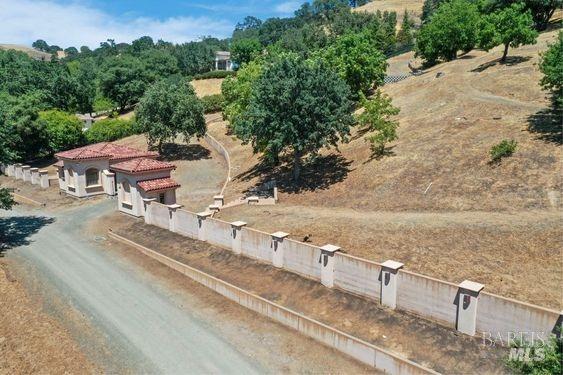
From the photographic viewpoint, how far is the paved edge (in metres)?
12.5

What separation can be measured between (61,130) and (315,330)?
49311 millimetres

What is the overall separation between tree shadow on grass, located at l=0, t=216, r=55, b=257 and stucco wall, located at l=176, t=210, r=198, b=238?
9447 mm

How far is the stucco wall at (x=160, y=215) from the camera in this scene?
86.1 ft

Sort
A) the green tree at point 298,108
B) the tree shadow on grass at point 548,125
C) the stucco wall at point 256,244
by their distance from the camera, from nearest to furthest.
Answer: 1. the stucco wall at point 256,244
2. the tree shadow on grass at point 548,125
3. the green tree at point 298,108

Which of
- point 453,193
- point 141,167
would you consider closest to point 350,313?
point 453,193

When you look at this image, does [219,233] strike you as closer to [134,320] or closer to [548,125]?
[134,320]

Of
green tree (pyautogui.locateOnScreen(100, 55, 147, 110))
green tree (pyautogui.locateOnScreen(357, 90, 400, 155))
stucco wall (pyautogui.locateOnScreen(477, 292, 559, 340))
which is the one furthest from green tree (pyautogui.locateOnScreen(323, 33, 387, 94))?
green tree (pyautogui.locateOnScreen(100, 55, 147, 110))

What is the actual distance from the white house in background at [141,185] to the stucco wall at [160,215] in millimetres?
1806

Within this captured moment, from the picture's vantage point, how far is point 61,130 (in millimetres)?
52469

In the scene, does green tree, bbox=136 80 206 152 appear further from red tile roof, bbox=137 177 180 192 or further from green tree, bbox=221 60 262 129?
red tile roof, bbox=137 177 180 192

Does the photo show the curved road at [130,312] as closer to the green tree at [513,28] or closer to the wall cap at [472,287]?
the wall cap at [472,287]

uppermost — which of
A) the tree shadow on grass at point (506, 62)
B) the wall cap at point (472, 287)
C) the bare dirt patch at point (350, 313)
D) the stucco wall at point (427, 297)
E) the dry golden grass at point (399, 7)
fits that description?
the dry golden grass at point (399, 7)

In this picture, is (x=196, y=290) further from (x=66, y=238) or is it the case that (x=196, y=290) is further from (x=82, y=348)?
(x=66, y=238)

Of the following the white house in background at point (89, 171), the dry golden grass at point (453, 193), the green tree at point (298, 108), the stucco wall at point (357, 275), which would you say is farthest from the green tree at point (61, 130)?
the stucco wall at point (357, 275)
